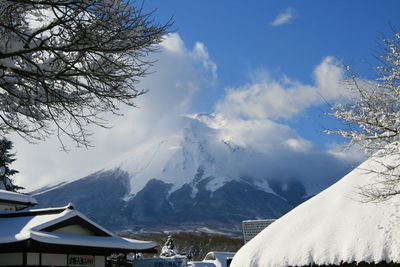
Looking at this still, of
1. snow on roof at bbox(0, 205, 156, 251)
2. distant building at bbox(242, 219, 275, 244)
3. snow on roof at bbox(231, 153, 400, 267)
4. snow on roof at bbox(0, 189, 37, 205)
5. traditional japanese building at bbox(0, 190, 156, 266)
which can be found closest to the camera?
snow on roof at bbox(231, 153, 400, 267)

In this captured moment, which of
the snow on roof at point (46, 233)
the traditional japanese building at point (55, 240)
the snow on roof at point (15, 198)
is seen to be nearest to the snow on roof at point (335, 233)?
the snow on roof at point (46, 233)

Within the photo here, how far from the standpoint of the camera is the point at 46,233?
67.4 feet

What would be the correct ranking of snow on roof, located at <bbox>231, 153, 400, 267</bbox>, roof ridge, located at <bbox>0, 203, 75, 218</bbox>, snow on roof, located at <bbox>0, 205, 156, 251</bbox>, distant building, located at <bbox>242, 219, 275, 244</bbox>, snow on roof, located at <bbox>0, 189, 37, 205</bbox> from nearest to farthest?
snow on roof, located at <bbox>231, 153, 400, 267</bbox>, snow on roof, located at <bbox>0, 205, 156, 251</bbox>, roof ridge, located at <bbox>0, 203, 75, 218</bbox>, snow on roof, located at <bbox>0, 189, 37, 205</bbox>, distant building, located at <bbox>242, 219, 275, 244</bbox>

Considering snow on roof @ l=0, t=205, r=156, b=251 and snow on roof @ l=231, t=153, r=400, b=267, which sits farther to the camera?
snow on roof @ l=0, t=205, r=156, b=251

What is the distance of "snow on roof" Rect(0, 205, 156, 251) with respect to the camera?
1972 cm

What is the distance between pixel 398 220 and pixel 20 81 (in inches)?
341

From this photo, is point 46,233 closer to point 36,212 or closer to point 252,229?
point 36,212

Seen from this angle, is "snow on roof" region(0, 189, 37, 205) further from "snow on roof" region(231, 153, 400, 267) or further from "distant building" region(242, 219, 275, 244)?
"distant building" region(242, 219, 275, 244)

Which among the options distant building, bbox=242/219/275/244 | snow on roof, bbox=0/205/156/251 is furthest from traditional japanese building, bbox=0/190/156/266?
distant building, bbox=242/219/275/244

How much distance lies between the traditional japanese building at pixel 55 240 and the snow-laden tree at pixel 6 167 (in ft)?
54.8

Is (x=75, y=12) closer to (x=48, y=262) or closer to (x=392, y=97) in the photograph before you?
(x=392, y=97)

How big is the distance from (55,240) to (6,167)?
Result: 1055 inches

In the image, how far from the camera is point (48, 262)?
21.2 meters

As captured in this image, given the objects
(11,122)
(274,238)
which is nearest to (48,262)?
(274,238)
